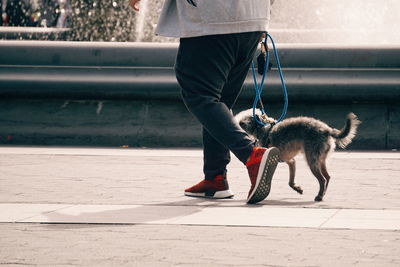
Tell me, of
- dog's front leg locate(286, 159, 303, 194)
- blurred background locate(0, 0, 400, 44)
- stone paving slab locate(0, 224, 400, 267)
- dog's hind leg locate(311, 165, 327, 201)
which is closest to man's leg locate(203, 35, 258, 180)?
dog's front leg locate(286, 159, 303, 194)

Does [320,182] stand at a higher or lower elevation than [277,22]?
higher

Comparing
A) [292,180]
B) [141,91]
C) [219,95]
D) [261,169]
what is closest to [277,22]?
[141,91]

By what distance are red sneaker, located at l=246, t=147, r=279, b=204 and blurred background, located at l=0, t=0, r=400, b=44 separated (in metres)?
6.93

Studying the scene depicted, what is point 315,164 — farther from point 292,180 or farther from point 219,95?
point 219,95

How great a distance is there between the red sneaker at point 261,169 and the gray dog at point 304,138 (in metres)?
0.51

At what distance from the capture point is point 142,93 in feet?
31.9

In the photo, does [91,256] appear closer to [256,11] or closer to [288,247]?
[288,247]

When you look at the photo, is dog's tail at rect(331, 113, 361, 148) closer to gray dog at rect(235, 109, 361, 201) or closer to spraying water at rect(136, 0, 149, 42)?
gray dog at rect(235, 109, 361, 201)

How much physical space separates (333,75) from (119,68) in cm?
193

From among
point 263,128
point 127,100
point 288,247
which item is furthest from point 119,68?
point 288,247

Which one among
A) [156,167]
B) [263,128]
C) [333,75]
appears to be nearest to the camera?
[263,128]

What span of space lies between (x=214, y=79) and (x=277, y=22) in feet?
35.3

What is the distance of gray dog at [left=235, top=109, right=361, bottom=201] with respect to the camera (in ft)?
22.6

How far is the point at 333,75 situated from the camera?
31.7ft
